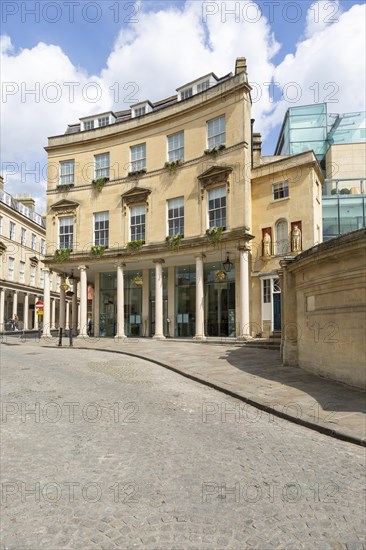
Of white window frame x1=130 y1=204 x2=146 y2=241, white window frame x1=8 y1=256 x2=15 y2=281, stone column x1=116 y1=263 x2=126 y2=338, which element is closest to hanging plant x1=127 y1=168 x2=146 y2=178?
white window frame x1=130 y1=204 x2=146 y2=241

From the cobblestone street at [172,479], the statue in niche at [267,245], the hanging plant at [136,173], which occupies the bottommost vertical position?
the cobblestone street at [172,479]

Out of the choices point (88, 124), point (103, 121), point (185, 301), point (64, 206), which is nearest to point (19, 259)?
point (64, 206)

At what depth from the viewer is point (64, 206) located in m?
29.2

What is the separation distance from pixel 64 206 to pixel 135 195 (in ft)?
20.4

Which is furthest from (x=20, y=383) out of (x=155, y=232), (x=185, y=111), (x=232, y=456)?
(x=185, y=111)

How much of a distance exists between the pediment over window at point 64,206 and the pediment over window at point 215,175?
34.3 feet

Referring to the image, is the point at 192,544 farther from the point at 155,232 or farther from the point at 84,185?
the point at 84,185

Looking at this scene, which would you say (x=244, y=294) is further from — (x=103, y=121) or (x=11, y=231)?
(x=11, y=231)

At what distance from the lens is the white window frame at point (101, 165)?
28.6m

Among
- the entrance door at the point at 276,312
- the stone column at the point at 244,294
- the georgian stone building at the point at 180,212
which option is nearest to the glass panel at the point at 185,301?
the georgian stone building at the point at 180,212

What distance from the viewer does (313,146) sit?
126 feet

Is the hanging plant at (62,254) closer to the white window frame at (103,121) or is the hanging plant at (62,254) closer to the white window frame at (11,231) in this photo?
the white window frame at (103,121)

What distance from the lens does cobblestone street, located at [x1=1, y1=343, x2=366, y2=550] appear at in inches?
128

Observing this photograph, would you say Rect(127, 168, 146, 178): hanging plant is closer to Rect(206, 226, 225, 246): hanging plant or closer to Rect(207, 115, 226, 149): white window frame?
Rect(207, 115, 226, 149): white window frame
